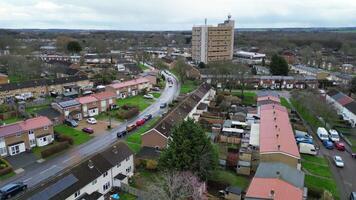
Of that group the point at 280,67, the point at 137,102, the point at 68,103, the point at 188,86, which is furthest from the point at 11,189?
the point at 280,67

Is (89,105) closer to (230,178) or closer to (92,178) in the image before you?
(92,178)

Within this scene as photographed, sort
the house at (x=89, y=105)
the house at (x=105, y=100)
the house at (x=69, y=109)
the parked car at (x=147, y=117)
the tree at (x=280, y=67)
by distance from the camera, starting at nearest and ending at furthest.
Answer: the house at (x=69, y=109), the parked car at (x=147, y=117), the house at (x=89, y=105), the house at (x=105, y=100), the tree at (x=280, y=67)

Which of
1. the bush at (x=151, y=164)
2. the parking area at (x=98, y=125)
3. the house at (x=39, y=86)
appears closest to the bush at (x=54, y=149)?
the parking area at (x=98, y=125)

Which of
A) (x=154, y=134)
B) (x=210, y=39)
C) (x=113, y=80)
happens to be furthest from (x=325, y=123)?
(x=210, y=39)

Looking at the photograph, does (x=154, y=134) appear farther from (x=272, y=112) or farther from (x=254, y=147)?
(x=272, y=112)

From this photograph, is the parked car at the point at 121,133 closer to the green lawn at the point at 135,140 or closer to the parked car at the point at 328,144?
the green lawn at the point at 135,140

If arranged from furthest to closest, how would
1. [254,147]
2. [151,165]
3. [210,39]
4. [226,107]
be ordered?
[210,39] → [226,107] → [254,147] → [151,165]
